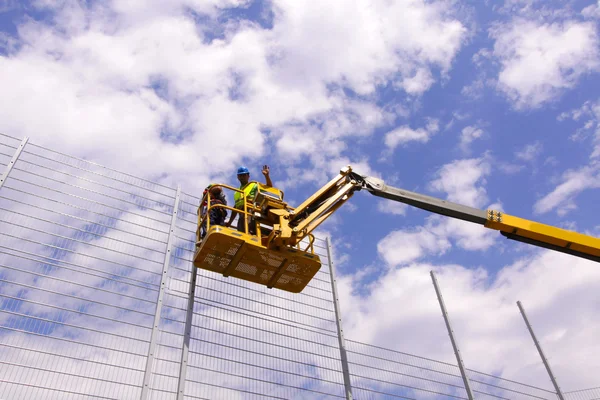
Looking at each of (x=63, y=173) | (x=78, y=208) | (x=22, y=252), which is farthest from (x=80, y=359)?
(x=63, y=173)

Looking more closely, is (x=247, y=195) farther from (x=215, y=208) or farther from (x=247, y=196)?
(x=215, y=208)

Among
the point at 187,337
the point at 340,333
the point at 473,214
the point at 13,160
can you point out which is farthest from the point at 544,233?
the point at 13,160

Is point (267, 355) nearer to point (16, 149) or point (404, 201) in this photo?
point (404, 201)

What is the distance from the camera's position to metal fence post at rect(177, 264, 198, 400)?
7.07 meters

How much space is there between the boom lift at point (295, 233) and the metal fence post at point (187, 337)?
419mm

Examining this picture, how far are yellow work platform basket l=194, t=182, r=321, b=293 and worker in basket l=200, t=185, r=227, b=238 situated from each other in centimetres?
4

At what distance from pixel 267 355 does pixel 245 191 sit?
126 inches

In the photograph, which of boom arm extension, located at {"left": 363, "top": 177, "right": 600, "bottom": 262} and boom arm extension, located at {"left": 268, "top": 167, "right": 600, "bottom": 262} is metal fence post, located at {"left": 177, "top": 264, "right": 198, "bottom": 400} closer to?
boom arm extension, located at {"left": 268, "top": 167, "right": 600, "bottom": 262}

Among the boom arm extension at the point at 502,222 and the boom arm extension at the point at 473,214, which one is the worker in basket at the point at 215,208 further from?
Result: the boom arm extension at the point at 502,222

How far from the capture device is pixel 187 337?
24.9 ft

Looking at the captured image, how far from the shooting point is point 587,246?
986 centimetres

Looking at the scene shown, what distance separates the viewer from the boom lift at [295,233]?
28.1ft

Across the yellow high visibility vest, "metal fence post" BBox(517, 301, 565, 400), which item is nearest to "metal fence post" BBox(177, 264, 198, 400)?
the yellow high visibility vest

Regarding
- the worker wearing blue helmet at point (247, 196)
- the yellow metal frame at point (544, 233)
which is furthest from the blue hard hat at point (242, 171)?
the yellow metal frame at point (544, 233)
